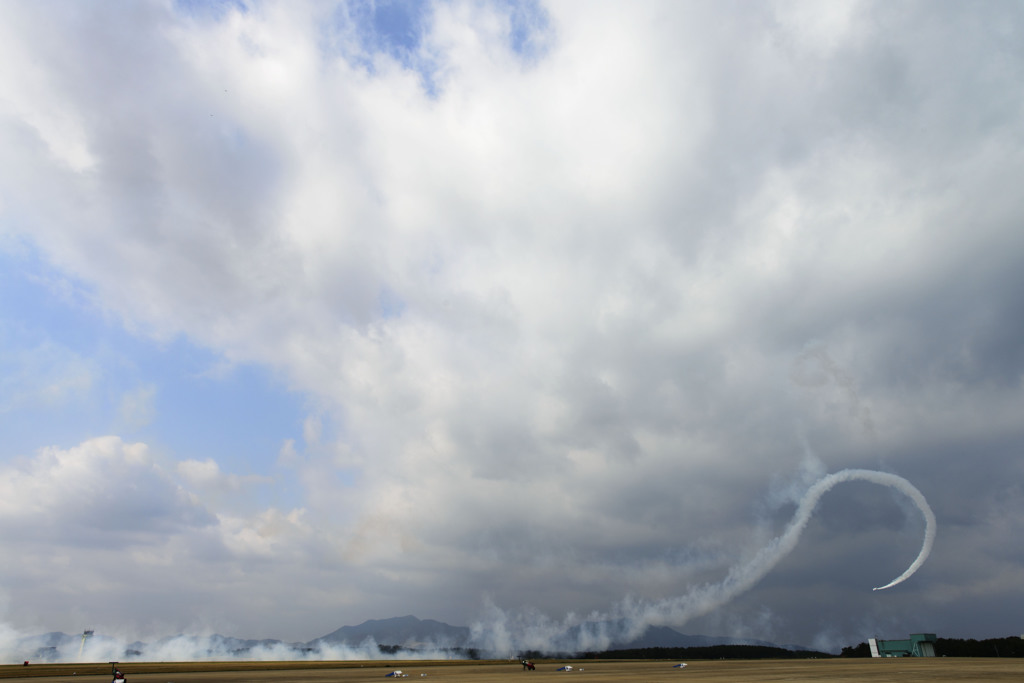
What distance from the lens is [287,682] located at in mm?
88375

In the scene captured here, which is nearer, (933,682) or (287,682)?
(933,682)

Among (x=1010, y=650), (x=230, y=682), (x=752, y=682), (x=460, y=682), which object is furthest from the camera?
(x=1010, y=650)

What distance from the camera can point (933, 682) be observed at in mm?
56469

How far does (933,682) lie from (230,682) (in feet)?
349

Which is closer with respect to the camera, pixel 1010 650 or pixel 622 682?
pixel 622 682

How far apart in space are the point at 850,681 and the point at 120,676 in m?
85.3

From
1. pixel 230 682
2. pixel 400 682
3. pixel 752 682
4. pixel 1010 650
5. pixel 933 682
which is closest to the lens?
pixel 933 682

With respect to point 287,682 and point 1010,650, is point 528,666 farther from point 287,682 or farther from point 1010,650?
point 1010,650

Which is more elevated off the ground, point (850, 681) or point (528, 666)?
point (850, 681)

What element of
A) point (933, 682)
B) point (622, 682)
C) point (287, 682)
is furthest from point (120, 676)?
point (933, 682)

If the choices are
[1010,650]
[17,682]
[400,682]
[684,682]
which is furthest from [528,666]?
[1010,650]

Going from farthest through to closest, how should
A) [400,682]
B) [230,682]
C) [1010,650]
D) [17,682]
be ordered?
1. [1010,650]
2. [17,682]
3. [230,682]
4. [400,682]

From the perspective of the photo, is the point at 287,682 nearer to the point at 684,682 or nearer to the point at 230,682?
the point at 230,682

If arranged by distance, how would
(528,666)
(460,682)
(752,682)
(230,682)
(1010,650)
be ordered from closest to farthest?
(752,682)
(460,682)
(230,682)
(528,666)
(1010,650)
